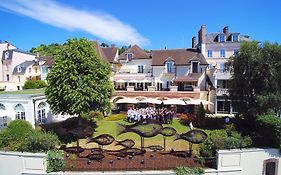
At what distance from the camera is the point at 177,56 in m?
41.7

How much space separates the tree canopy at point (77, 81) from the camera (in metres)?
22.3

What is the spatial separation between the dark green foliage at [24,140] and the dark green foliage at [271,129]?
16.6 metres

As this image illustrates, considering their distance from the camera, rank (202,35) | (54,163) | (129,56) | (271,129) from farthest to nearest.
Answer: (129,56)
(202,35)
(271,129)
(54,163)

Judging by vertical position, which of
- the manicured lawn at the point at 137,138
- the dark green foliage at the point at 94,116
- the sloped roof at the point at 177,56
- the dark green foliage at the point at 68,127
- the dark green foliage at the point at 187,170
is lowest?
the dark green foliage at the point at 187,170

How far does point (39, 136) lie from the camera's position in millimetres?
17141

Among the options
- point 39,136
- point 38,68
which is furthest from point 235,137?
point 38,68

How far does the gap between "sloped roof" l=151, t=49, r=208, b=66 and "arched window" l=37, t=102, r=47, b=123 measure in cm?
2024

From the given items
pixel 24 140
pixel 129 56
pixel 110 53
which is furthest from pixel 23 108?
pixel 110 53

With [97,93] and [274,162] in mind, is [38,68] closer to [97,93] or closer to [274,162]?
[97,93]

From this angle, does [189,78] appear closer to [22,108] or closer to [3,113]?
[22,108]

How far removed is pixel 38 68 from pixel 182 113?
43.4 metres

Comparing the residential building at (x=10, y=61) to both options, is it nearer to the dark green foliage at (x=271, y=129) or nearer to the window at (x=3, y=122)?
the window at (x=3, y=122)

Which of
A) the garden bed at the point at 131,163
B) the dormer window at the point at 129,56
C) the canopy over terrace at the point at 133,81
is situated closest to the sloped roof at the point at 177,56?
the canopy over terrace at the point at 133,81

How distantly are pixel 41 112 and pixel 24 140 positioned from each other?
10.8 m
